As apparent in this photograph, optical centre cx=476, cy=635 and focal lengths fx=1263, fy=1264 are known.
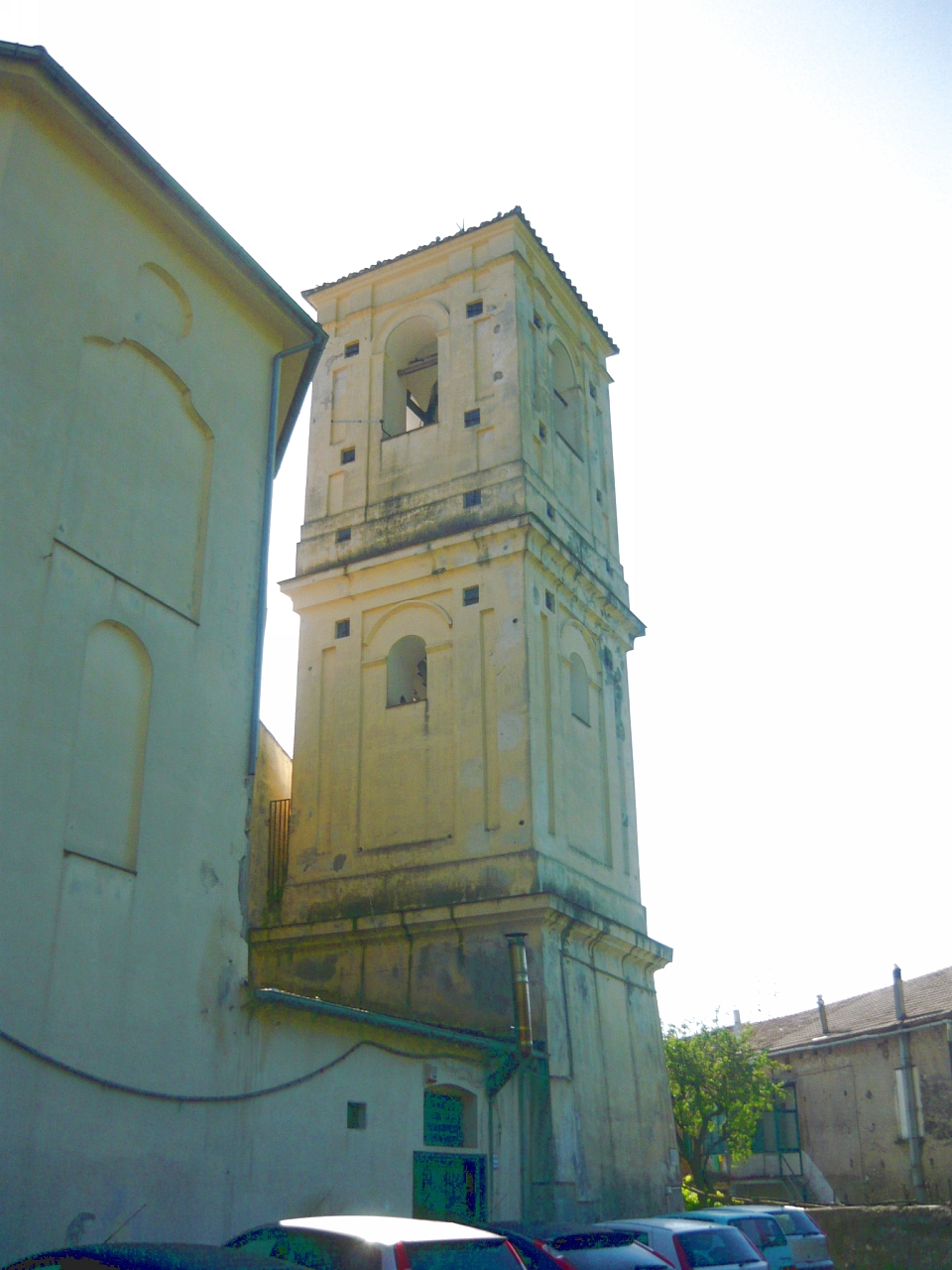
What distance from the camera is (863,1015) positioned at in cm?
3300

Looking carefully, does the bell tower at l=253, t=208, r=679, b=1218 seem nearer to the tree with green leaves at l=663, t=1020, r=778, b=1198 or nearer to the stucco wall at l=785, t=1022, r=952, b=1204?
the tree with green leaves at l=663, t=1020, r=778, b=1198

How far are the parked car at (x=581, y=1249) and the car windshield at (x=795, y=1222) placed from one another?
4.92 m

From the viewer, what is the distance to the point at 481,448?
22344mm

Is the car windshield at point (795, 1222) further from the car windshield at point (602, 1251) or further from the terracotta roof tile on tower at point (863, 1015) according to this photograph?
the terracotta roof tile on tower at point (863, 1015)

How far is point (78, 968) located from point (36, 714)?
2232 mm

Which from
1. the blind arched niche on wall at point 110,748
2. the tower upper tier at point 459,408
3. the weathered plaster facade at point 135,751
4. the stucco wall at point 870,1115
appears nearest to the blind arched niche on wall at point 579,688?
the tower upper tier at point 459,408

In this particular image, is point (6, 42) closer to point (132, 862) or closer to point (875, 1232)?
point (132, 862)

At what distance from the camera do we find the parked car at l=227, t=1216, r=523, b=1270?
7.69 meters

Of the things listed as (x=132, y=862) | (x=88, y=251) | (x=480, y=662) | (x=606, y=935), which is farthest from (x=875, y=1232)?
(x=88, y=251)

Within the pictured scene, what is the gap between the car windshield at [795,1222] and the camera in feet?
49.9

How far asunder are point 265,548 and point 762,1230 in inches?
376

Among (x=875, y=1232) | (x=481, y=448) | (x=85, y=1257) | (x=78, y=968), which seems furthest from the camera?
(x=481, y=448)

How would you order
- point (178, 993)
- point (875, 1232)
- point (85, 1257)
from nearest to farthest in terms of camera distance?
point (85, 1257), point (178, 993), point (875, 1232)

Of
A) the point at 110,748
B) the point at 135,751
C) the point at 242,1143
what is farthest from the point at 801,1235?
the point at 110,748
